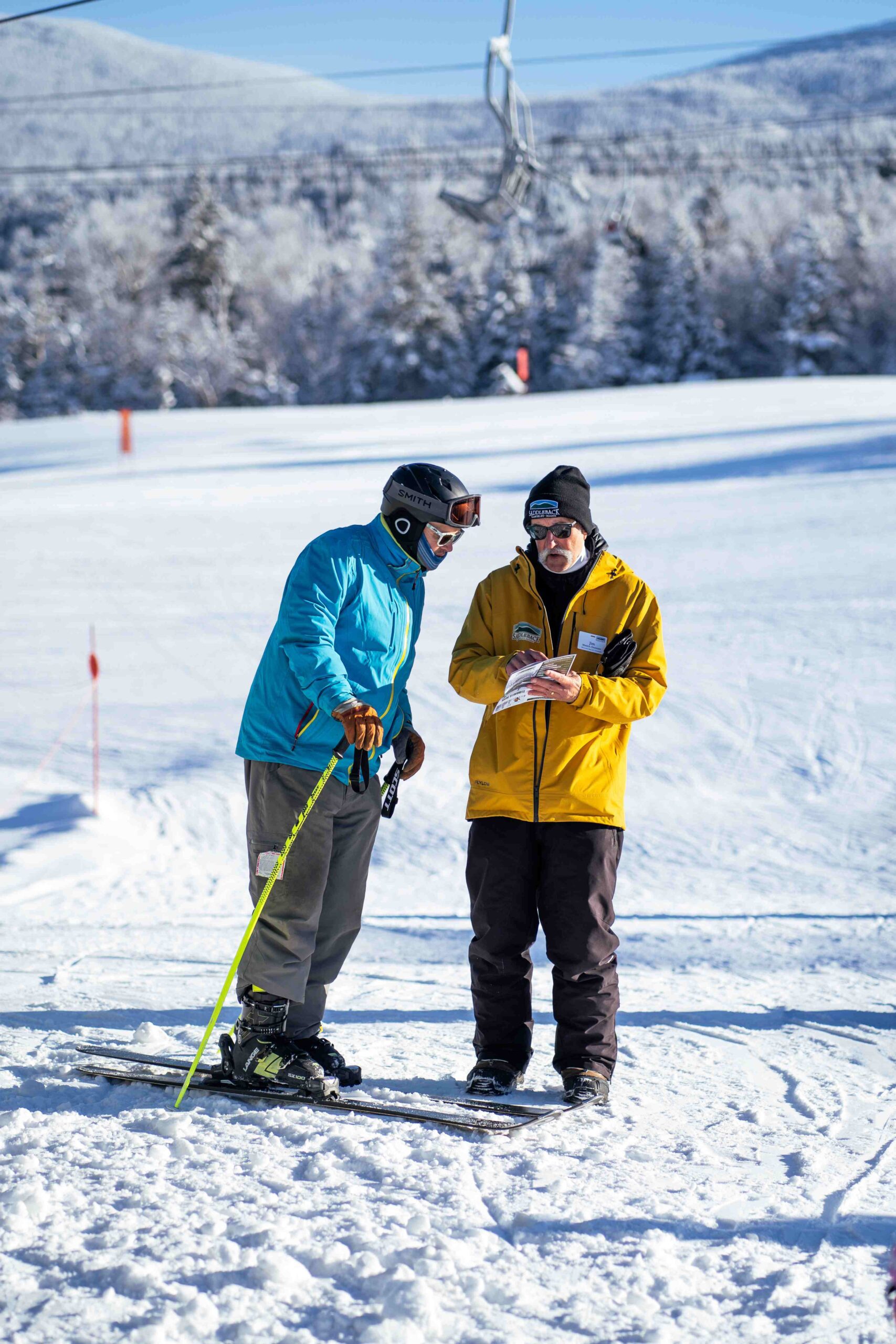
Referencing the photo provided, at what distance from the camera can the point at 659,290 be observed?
4819 centimetres

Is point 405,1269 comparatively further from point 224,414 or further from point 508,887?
Result: point 224,414

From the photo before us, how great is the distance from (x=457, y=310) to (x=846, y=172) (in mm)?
41208

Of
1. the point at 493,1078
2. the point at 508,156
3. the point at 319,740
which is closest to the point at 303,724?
the point at 319,740

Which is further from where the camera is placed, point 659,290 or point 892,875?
point 659,290

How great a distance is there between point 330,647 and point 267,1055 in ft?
3.55

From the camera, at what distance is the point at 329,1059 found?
3377mm

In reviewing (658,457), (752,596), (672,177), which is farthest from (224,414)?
(672,177)

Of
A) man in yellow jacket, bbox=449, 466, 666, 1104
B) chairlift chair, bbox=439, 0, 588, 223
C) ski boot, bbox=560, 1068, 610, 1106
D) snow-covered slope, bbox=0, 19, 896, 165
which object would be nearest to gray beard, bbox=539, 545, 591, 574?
man in yellow jacket, bbox=449, 466, 666, 1104

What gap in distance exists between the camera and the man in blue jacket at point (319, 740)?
3.15 meters

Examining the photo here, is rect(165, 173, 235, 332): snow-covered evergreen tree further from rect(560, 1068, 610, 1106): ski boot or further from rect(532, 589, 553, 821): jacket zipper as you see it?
rect(560, 1068, 610, 1106): ski boot

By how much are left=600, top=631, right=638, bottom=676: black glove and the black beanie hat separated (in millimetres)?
332

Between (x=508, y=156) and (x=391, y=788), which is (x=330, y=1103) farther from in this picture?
(x=508, y=156)

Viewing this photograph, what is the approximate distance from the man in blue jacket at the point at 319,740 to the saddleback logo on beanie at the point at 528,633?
30 cm

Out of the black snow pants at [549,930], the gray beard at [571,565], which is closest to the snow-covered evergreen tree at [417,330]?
the gray beard at [571,565]
